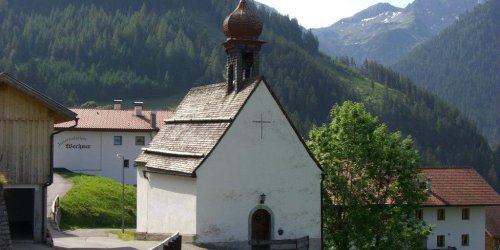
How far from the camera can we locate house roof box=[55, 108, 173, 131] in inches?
2598

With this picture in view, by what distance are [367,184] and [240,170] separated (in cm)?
858

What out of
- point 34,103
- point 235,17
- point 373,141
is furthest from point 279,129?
point 34,103

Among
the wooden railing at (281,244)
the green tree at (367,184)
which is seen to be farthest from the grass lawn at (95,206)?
the wooden railing at (281,244)

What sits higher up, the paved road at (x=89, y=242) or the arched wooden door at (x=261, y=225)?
the arched wooden door at (x=261, y=225)

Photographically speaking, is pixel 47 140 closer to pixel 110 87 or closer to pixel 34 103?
pixel 34 103

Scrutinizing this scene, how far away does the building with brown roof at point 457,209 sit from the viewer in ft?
181

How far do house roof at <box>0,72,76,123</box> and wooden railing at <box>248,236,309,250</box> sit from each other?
321 inches

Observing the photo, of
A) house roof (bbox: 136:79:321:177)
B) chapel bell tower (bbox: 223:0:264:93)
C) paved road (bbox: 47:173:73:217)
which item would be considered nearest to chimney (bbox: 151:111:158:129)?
paved road (bbox: 47:173:73:217)

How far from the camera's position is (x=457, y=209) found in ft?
184

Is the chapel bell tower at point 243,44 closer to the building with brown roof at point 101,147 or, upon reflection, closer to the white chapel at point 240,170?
the white chapel at point 240,170

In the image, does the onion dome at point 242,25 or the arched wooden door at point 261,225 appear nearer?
the arched wooden door at point 261,225

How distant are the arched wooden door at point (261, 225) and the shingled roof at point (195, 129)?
11.0ft

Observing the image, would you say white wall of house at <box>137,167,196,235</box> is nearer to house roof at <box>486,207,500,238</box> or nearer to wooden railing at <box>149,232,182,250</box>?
wooden railing at <box>149,232,182,250</box>

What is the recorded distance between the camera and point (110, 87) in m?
190
